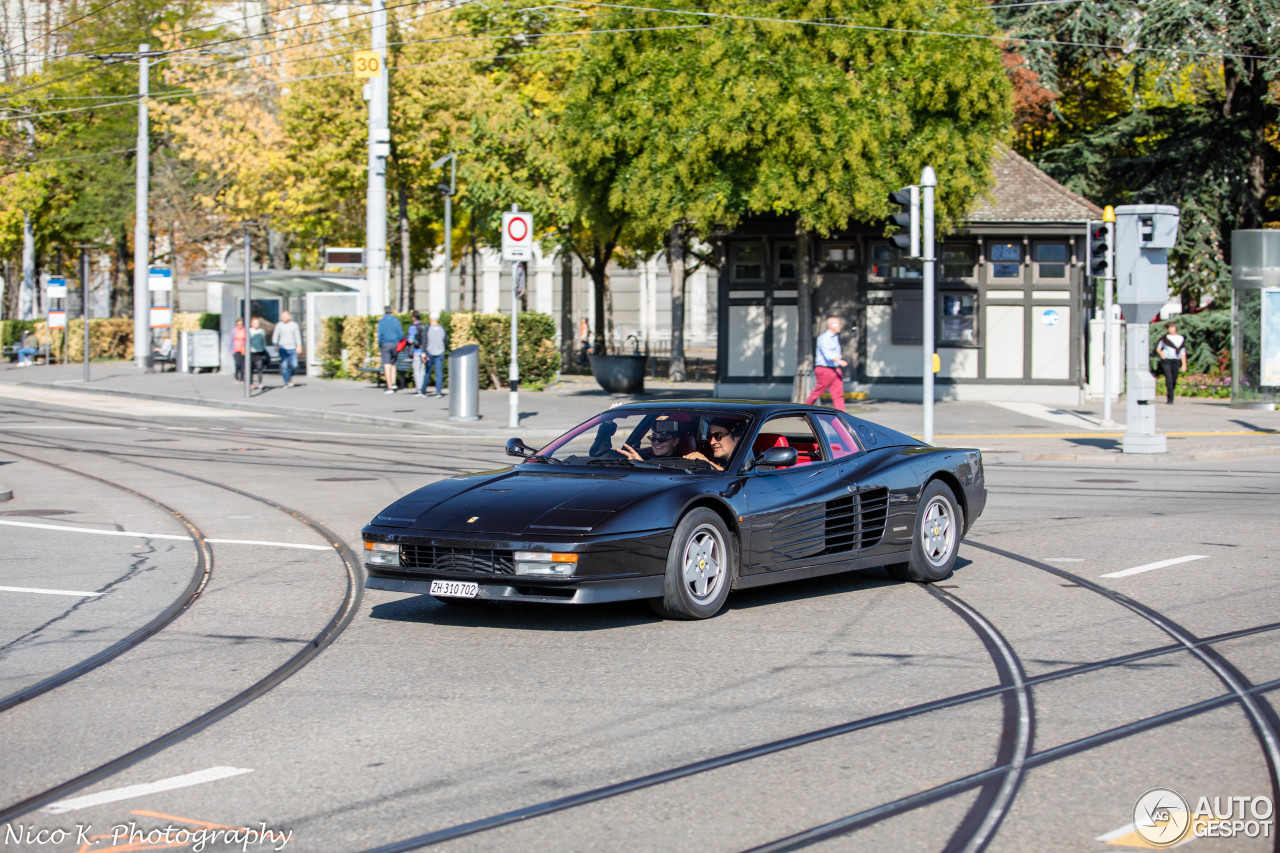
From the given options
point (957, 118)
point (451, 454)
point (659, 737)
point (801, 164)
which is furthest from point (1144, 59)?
point (659, 737)

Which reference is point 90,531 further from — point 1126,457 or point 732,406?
point 1126,457


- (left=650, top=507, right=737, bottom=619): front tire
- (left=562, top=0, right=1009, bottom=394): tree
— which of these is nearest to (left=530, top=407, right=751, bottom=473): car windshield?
(left=650, top=507, right=737, bottom=619): front tire

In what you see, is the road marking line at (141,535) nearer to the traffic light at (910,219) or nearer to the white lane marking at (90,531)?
the white lane marking at (90,531)

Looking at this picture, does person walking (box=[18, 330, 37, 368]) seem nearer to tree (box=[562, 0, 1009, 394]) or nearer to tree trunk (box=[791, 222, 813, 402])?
tree (box=[562, 0, 1009, 394])

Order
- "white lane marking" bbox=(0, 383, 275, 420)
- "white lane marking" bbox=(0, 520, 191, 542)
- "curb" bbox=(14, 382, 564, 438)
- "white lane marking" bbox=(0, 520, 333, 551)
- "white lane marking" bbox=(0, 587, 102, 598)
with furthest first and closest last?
1. "white lane marking" bbox=(0, 383, 275, 420)
2. "curb" bbox=(14, 382, 564, 438)
3. "white lane marking" bbox=(0, 520, 191, 542)
4. "white lane marking" bbox=(0, 520, 333, 551)
5. "white lane marking" bbox=(0, 587, 102, 598)

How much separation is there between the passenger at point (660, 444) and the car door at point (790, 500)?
485 millimetres

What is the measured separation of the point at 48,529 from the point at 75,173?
145 feet

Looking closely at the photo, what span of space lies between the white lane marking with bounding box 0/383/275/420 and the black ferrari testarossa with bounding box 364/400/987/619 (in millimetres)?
19057

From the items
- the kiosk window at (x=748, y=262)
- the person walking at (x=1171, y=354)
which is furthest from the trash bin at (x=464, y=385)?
the person walking at (x=1171, y=354)

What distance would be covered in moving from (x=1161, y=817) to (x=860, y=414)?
72.7ft

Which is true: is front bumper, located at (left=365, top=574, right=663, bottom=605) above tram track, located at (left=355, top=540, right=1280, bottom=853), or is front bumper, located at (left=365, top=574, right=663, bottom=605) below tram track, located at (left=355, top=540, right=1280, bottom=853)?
above

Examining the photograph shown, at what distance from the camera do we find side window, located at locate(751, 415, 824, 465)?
9.30m

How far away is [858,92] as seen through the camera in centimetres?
2475

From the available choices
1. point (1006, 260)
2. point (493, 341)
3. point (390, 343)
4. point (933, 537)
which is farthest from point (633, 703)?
point (493, 341)
